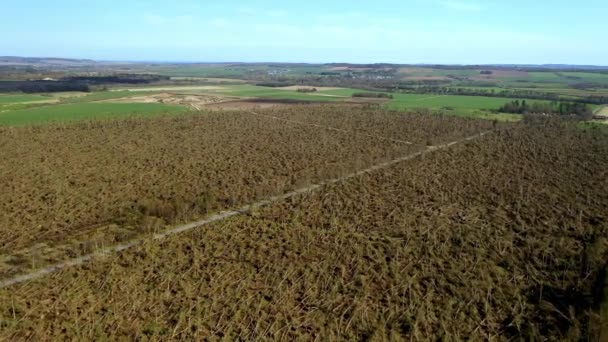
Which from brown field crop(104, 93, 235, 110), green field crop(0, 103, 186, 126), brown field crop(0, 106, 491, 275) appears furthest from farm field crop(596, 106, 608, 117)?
green field crop(0, 103, 186, 126)

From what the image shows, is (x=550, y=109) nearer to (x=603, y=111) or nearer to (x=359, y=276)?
(x=603, y=111)

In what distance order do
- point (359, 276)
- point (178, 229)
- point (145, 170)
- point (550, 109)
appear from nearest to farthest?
point (359, 276), point (178, 229), point (145, 170), point (550, 109)

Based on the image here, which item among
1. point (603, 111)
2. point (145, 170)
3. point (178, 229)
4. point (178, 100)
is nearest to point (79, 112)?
point (178, 100)

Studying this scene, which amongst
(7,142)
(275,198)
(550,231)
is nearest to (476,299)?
(550,231)

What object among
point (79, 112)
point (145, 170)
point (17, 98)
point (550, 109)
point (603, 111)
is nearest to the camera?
point (145, 170)

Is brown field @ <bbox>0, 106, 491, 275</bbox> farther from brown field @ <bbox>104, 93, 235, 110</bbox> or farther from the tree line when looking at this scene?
brown field @ <bbox>104, 93, 235, 110</bbox>

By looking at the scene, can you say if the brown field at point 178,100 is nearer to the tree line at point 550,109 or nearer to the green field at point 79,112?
the green field at point 79,112
